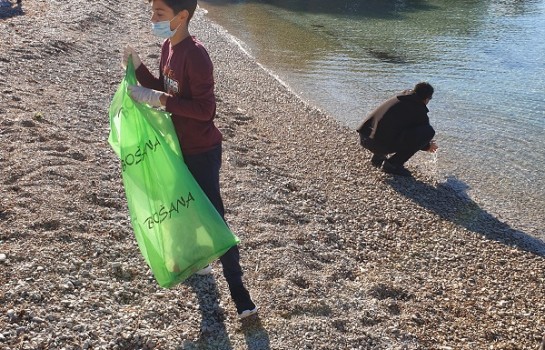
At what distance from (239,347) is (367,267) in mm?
1752

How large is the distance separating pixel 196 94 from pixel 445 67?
1186 cm

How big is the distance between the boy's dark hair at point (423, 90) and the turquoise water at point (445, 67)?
1242mm

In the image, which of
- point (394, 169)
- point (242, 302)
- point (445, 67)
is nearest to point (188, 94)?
point (242, 302)

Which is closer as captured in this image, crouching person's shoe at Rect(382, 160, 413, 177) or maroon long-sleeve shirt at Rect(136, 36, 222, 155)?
maroon long-sleeve shirt at Rect(136, 36, 222, 155)

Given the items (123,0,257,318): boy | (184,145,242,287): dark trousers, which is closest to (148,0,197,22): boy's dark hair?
(123,0,257,318): boy

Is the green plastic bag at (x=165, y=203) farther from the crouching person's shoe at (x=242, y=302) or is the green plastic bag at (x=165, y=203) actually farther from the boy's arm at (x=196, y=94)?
the crouching person's shoe at (x=242, y=302)

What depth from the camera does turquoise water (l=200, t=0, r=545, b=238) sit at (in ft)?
27.0

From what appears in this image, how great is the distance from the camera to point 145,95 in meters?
3.45

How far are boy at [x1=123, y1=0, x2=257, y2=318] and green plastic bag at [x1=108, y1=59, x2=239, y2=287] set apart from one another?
0.38 ft

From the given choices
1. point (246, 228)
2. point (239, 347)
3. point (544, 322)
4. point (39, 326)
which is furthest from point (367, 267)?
point (39, 326)

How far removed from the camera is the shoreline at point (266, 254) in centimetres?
376

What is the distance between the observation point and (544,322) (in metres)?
4.68

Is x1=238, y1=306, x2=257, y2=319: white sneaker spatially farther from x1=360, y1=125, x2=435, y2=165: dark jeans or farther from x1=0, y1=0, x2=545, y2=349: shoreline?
x1=360, y1=125, x2=435, y2=165: dark jeans

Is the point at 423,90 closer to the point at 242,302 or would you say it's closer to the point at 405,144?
the point at 405,144
